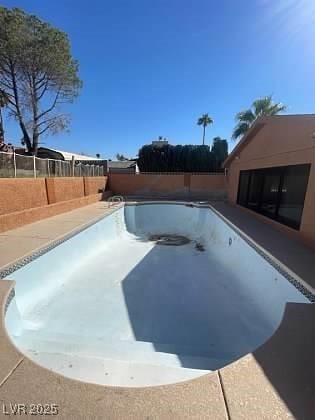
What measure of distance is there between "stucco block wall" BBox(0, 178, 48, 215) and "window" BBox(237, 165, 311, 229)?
7623 mm

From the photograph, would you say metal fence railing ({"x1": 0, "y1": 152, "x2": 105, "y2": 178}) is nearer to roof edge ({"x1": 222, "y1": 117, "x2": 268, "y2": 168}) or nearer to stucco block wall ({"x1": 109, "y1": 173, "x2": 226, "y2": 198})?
stucco block wall ({"x1": 109, "y1": 173, "x2": 226, "y2": 198})

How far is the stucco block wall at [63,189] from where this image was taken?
8.16 meters

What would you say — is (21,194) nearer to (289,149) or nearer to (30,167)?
(30,167)

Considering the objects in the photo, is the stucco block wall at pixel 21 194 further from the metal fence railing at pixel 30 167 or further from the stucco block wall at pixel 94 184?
the stucco block wall at pixel 94 184

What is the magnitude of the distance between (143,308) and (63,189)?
269 inches

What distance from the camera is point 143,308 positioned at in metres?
3.80

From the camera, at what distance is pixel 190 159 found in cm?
2712

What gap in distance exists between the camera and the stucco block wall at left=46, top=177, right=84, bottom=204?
816cm

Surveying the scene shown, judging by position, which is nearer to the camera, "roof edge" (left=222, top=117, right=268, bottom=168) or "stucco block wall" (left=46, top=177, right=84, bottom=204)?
"roof edge" (left=222, top=117, right=268, bottom=168)

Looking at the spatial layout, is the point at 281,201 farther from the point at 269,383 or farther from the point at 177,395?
the point at 177,395

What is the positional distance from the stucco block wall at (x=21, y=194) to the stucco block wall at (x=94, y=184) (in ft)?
12.2

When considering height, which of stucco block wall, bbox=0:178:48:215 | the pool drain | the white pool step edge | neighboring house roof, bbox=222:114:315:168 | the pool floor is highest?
neighboring house roof, bbox=222:114:315:168

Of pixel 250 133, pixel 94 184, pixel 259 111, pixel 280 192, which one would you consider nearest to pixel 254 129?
pixel 250 133

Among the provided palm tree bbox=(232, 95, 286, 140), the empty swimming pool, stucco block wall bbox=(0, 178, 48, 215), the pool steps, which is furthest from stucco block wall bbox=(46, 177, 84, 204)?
palm tree bbox=(232, 95, 286, 140)
